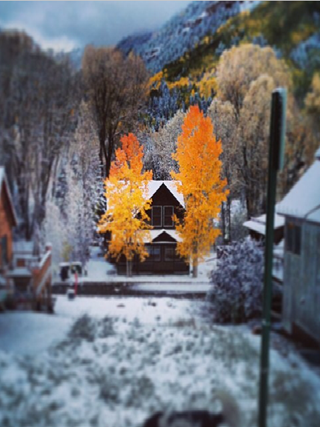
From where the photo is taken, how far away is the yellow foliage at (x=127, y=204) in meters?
2.19

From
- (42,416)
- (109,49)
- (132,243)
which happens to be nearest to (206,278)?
(132,243)

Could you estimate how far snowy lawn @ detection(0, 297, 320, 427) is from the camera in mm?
2119

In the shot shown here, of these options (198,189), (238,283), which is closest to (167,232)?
(198,189)

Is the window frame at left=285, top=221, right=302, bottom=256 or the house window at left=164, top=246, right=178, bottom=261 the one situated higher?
the window frame at left=285, top=221, right=302, bottom=256

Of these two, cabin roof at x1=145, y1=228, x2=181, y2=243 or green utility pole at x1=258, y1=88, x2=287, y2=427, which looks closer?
green utility pole at x1=258, y1=88, x2=287, y2=427

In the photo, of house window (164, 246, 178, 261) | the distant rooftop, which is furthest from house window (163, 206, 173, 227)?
the distant rooftop

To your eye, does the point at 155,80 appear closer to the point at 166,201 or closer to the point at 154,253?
the point at 166,201

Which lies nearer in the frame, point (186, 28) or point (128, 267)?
point (186, 28)

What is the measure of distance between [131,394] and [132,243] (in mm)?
665

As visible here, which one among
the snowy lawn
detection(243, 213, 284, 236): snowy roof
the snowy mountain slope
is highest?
the snowy mountain slope

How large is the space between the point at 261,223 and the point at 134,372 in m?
0.87

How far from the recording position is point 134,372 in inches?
84.8

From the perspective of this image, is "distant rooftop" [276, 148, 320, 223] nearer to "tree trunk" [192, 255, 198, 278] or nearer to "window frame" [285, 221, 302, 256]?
"window frame" [285, 221, 302, 256]

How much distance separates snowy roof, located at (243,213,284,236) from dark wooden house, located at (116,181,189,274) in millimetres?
311
